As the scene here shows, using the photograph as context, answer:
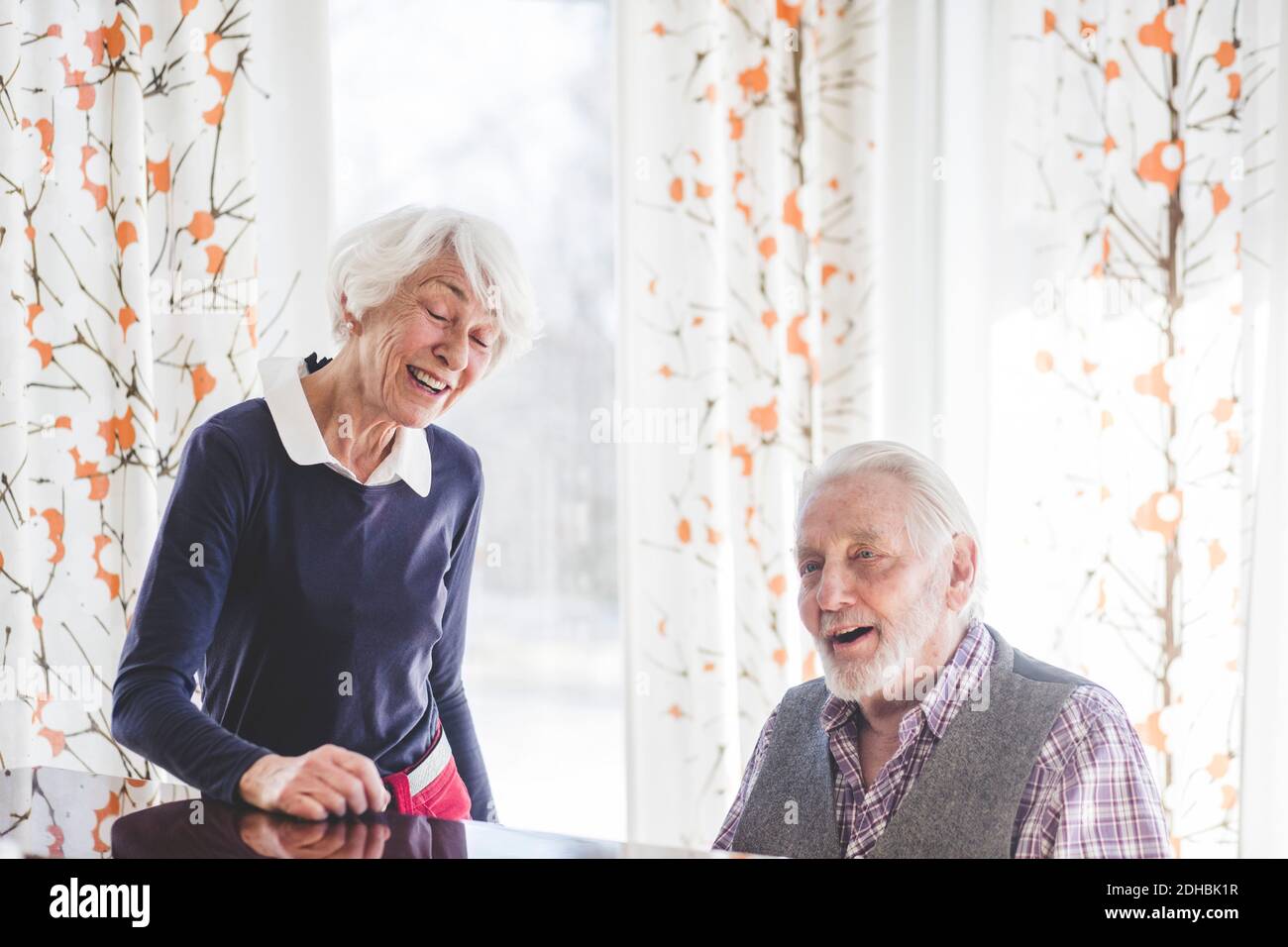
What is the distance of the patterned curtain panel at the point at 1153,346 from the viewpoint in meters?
2.60

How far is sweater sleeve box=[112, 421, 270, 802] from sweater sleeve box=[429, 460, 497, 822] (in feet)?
1.27

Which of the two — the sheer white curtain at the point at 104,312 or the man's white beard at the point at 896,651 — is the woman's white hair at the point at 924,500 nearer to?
the man's white beard at the point at 896,651

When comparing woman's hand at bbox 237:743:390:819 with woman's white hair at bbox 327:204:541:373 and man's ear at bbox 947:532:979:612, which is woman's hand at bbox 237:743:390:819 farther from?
man's ear at bbox 947:532:979:612

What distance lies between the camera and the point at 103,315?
7.48 ft

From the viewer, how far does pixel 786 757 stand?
1.70 meters

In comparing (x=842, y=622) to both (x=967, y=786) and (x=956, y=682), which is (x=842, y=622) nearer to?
(x=956, y=682)

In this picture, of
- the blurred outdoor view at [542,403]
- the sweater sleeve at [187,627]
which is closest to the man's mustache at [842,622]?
the sweater sleeve at [187,627]

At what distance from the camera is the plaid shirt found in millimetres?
1373

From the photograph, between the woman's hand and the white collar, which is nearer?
the woman's hand

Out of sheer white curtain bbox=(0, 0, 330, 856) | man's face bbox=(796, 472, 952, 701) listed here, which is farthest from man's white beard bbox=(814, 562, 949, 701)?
sheer white curtain bbox=(0, 0, 330, 856)

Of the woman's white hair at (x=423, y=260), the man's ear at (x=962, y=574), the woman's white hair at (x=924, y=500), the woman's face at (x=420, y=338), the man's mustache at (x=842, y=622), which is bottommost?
the man's mustache at (x=842, y=622)

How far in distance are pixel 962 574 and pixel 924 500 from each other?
12cm

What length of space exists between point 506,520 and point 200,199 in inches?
39.1

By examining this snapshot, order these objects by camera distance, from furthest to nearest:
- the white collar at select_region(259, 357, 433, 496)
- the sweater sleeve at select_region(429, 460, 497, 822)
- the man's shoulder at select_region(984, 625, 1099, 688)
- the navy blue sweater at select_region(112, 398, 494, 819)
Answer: the sweater sleeve at select_region(429, 460, 497, 822)
the white collar at select_region(259, 357, 433, 496)
the navy blue sweater at select_region(112, 398, 494, 819)
the man's shoulder at select_region(984, 625, 1099, 688)
